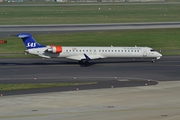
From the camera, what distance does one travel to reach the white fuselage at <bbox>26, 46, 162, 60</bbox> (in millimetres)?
73812

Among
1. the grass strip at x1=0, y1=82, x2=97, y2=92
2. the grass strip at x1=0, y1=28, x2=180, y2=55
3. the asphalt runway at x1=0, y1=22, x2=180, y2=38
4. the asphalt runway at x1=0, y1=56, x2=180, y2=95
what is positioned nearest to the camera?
the grass strip at x1=0, y1=82, x2=97, y2=92

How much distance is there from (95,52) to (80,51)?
7.67ft

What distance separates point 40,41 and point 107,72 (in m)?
33.3

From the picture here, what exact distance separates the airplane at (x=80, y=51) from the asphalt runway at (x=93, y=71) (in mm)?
1325

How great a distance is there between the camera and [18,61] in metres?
78.1

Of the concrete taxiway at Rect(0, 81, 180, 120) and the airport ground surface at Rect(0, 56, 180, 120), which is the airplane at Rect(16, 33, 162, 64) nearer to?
the airport ground surface at Rect(0, 56, 180, 120)

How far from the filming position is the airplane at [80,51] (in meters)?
73.7

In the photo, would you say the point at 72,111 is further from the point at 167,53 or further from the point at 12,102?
the point at 167,53

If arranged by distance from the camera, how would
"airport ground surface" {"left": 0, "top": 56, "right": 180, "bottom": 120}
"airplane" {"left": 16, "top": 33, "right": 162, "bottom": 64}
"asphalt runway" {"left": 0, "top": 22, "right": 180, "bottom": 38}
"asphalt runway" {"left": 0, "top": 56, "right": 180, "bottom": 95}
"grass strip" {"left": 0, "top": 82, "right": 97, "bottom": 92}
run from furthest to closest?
1. "asphalt runway" {"left": 0, "top": 22, "right": 180, "bottom": 38}
2. "airplane" {"left": 16, "top": 33, "right": 162, "bottom": 64}
3. "asphalt runway" {"left": 0, "top": 56, "right": 180, "bottom": 95}
4. "grass strip" {"left": 0, "top": 82, "right": 97, "bottom": 92}
5. "airport ground surface" {"left": 0, "top": 56, "right": 180, "bottom": 120}

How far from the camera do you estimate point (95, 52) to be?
248ft

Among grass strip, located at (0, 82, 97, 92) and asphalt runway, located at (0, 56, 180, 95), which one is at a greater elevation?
asphalt runway, located at (0, 56, 180, 95)

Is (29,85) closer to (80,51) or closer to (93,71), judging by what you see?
(93,71)

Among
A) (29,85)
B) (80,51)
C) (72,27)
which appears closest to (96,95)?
(29,85)

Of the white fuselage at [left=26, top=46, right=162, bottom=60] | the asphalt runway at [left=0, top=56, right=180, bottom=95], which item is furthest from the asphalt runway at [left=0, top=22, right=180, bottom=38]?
the white fuselage at [left=26, top=46, right=162, bottom=60]
